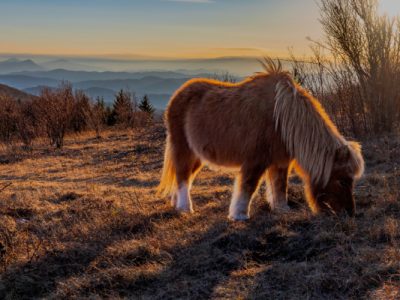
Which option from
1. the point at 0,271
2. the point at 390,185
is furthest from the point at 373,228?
the point at 0,271

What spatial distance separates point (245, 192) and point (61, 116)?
13.0 m

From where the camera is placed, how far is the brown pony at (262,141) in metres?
5.20

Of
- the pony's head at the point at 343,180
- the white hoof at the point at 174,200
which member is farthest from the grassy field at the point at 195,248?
the pony's head at the point at 343,180

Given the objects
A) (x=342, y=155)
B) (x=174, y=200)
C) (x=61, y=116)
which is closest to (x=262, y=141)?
(x=342, y=155)

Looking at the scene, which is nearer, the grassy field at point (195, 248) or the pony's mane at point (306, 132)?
the grassy field at point (195, 248)

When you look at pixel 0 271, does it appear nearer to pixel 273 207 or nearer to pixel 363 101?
pixel 273 207

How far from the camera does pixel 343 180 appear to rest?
5152 mm

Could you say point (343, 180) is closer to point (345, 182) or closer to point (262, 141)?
point (345, 182)

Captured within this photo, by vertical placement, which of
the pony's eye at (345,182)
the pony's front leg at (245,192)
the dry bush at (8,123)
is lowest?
the dry bush at (8,123)

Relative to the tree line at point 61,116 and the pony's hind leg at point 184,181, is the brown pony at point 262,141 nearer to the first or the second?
the pony's hind leg at point 184,181

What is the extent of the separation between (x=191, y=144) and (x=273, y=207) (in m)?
1.45

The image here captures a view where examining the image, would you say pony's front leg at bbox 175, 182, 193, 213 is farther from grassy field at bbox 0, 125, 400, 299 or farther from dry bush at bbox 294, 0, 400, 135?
dry bush at bbox 294, 0, 400, 135

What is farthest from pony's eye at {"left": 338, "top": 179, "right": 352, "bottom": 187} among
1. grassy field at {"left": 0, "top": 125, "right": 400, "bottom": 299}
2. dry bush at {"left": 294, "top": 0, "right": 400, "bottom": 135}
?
dry bush at {"left": 294, "top": 0, "right": 400, "bottom": 135}

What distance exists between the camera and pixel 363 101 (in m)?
12.0
